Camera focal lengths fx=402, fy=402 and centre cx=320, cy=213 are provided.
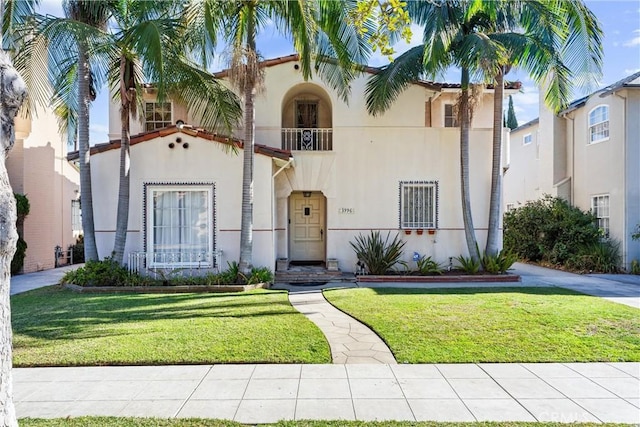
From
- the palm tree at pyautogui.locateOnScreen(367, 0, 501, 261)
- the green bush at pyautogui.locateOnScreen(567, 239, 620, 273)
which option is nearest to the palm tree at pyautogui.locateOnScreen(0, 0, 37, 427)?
the palm tree at pyautogui.locateOnScreen(367, 0, 501, 261)

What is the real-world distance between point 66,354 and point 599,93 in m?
19.1

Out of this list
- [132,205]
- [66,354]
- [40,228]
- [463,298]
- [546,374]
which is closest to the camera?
[546,374]

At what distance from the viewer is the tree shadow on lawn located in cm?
749

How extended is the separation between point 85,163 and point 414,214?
1090cm

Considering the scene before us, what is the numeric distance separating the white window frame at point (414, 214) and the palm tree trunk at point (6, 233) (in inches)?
500

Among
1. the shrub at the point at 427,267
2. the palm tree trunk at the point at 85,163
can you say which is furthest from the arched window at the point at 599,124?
the palm tree trunk at the point at 85,163

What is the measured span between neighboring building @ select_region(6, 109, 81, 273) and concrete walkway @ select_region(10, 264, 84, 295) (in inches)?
27.4

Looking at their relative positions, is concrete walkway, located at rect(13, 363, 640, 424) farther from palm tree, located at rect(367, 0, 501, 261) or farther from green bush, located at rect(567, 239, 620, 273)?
green bush, located at rect(567, 239, 620, 273)

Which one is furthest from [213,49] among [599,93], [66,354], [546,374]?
[599,93]

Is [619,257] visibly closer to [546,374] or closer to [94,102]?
[546,374]

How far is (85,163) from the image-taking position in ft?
39.1

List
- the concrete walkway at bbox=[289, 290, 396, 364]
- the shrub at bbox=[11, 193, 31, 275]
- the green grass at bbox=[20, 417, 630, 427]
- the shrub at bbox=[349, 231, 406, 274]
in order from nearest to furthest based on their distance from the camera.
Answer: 1. the green grass at bbox=[20, 417, 630, 427]
2. the concrete walkway at bbox=[289, 290, 396, 364]
3. the shrub at bbox=[349, 231, 406, 274]
4. the shrub at bbox=[11, 193, 31, 275]

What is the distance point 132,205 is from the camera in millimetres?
12641

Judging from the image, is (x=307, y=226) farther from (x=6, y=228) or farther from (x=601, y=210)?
(x=6, y=228)
